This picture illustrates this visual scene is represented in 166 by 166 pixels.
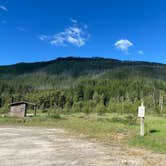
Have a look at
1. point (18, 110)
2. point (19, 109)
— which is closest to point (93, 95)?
point (18, 110)

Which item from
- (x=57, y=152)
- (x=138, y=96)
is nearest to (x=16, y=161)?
(x=57, y=152)

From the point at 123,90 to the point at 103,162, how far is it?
5740 inches

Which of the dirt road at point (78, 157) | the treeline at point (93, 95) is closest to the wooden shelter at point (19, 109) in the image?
the dirt road at point (78, 157)

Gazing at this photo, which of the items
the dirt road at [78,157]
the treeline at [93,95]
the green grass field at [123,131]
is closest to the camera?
the dirt road at [78,157]

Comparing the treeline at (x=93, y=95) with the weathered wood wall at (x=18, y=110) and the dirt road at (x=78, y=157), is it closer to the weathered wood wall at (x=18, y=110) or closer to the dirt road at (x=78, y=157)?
the weathered wood wall at (x=18, y=110)

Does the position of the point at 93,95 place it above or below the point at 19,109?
above

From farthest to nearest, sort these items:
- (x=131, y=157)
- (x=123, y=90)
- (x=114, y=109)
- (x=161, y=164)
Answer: (x=123, y=90)
(x=114, y=109)
(x=131, y=157)
(x=161, y=164)

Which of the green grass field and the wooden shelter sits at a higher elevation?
the wooden shelter

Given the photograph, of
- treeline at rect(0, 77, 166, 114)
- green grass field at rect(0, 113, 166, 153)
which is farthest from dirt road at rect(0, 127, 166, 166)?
treeline at rect(0, 77, 166, 114)

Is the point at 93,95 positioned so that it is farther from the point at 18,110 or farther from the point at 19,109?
the point at 19,109

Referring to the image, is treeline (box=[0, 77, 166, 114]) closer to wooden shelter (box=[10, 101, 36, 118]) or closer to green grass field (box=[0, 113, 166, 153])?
wooden shelter (box=[10, 101, 36, 118])

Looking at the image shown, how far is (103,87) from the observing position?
157 m

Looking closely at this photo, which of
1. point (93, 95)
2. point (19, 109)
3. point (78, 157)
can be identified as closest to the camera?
point (78, 157)

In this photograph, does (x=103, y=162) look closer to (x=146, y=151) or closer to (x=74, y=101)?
(x=146, y=151)
